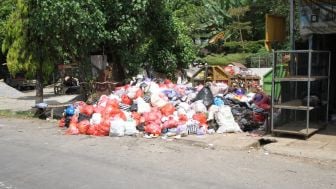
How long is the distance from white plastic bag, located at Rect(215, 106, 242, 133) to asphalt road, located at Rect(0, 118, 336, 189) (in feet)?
4.91

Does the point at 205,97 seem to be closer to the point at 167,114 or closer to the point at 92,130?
the point at 167,114

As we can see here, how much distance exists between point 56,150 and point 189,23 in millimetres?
20129

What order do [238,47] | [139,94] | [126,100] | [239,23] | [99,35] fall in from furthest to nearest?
[239,23] < [238,47] < [99,35] < [139,94] < [126,100]

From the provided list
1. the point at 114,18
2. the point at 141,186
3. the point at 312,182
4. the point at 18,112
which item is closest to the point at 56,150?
the point at 141,186

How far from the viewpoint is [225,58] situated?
33125 millimetres

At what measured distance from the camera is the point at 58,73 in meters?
30.6

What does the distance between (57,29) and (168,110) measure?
182 inches

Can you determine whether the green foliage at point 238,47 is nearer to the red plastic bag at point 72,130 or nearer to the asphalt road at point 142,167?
the red plastic bag at point 72,130

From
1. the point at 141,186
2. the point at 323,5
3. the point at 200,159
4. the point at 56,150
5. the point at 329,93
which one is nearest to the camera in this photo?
the point at 141,186

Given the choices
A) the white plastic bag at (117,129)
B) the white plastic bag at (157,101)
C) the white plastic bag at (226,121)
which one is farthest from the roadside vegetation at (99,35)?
the white plastic bag at (226,121)

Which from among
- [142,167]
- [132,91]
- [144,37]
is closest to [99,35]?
[132,91]

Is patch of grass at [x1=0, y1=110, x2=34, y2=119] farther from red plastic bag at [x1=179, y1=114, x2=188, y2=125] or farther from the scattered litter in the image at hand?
red plastic bag at [x1=179, y1=114, x2=188, y2=125]

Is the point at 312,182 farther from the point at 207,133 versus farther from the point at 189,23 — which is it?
the point at 189,23

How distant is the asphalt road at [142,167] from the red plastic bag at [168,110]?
51.6 inches
